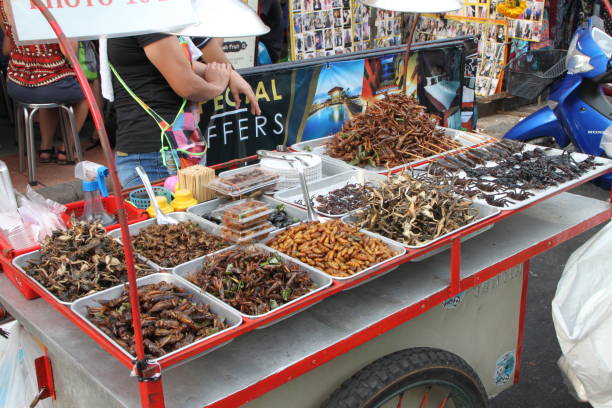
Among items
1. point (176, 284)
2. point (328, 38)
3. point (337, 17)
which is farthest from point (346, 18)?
point (176, 284)

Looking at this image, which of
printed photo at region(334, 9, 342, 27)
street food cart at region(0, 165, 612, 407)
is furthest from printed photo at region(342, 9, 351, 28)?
street food cart at region(0, 165, 612, 407)

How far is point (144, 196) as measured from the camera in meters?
2.78

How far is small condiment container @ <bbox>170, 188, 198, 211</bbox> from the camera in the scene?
265 centimetres

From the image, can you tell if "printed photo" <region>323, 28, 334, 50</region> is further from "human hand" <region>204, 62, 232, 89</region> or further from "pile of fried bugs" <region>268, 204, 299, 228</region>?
"pile of fried bugs" <region>268, 204, 299, 228</region>

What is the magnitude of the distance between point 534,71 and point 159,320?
190 inches

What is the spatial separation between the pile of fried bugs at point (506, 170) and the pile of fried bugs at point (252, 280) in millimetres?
1041

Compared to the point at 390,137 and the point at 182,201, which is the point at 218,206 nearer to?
the point at 182,201

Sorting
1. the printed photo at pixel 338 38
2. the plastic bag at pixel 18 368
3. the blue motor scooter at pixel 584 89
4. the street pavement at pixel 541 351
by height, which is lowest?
the street pavement at pixel 541 351

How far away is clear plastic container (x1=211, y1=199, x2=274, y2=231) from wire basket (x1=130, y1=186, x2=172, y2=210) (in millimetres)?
463

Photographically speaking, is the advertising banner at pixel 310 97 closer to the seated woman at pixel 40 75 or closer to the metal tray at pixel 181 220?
the metal tray at pixel 181 220

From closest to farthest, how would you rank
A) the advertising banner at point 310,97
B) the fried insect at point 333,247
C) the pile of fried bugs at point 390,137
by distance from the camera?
the fried insect at point 333,247
the pile of fried bugs at point 390,137
the advertising banner at point 310,97

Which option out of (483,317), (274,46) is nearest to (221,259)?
(483,317)

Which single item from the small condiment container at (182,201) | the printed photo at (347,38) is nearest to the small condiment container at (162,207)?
the small condiment container at (182,201)

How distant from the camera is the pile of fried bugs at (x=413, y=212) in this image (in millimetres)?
2355
